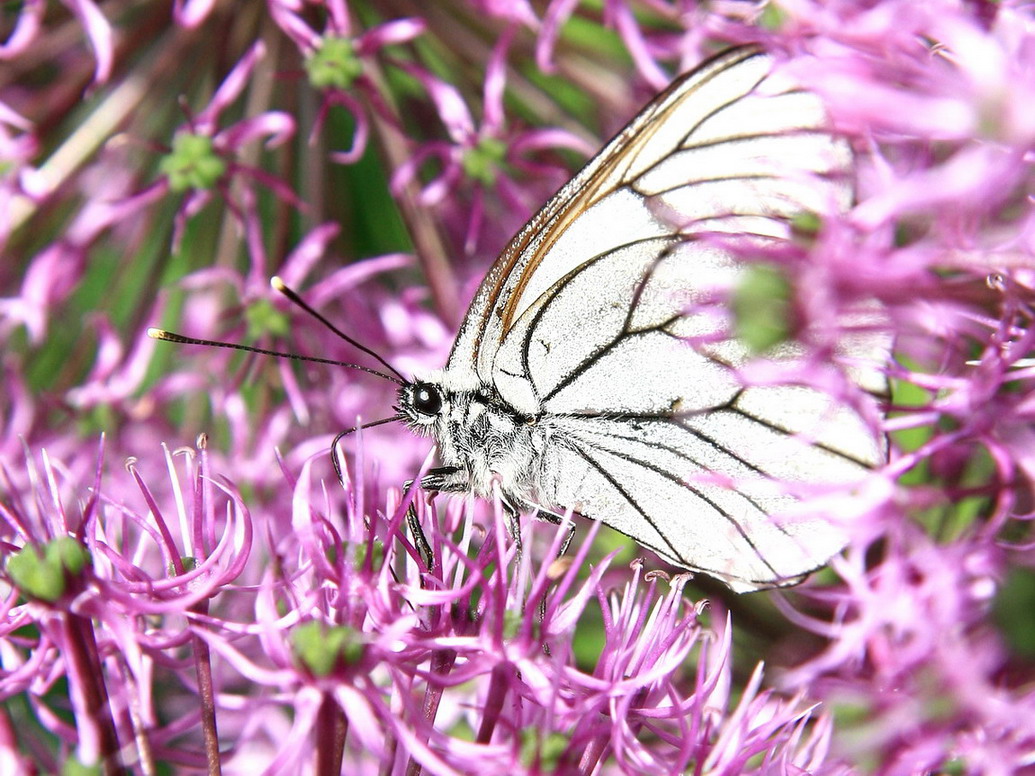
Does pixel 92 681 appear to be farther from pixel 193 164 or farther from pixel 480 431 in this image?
pixel 193 164

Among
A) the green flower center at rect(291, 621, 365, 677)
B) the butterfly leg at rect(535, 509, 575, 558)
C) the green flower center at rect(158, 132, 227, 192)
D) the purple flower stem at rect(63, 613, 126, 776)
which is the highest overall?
the green flower center at rect(158, 132, 227, 192)

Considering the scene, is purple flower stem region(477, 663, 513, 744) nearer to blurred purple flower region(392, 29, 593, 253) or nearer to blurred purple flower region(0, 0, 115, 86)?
blurred purple flower region(392, 29, 593, 253)

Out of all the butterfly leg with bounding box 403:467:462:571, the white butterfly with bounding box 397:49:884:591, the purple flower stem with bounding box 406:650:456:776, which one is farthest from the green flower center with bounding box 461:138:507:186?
the purple flower stem with bounding box 406:650:456:776

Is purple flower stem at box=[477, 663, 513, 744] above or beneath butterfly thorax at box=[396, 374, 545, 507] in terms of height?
beneath

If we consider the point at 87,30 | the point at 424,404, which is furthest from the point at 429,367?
the point at 87,30

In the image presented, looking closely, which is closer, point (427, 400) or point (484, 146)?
point (427, 400)

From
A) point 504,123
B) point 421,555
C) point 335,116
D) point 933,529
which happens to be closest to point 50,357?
point 335,116
